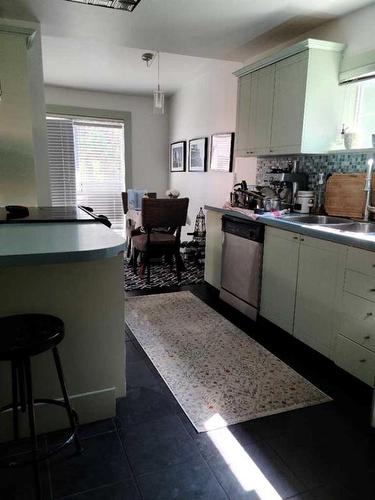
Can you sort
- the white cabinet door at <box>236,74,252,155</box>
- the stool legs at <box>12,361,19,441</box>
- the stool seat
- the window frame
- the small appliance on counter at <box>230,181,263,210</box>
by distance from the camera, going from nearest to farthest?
the stool seat → the stool legs at <box>12,361,19,441</box> → the small appliance on counter at <box>230,181,263,210</box> → the white cabinet door at <box>236,74,252,155</box> → the window frame

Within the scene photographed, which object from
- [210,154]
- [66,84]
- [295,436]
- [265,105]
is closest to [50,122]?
[66,84]

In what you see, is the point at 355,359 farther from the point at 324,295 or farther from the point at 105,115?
the point at 105,115

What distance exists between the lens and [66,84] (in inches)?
205

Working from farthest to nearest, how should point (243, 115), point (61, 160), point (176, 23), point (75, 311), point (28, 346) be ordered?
point (61, 160), point (243, 115), point (176, 23), point (75, 311), point (28, 346)

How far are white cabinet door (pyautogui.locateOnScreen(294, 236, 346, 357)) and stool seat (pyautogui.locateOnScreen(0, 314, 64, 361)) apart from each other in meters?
1.52

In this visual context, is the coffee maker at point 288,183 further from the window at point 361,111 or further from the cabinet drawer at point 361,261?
the cabinet drawer at point 361,261

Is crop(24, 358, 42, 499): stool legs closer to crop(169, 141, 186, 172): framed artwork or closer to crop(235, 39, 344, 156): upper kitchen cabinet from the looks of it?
crop(235, 39, 344, 156): upper kitchen cabinet

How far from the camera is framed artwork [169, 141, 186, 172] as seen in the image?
5.42 m

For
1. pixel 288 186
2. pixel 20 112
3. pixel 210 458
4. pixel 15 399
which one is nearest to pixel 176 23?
pixel 20 112

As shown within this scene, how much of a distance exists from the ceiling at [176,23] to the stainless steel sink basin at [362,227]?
1.44 m

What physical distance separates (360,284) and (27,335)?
162cm

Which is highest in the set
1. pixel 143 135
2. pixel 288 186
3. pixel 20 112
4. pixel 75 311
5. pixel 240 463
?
pixel 143 135

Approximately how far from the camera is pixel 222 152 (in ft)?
13.6

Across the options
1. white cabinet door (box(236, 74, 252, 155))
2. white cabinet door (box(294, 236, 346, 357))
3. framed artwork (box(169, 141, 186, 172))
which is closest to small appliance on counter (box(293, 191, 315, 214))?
white cabinet door (box(294, 236, 346, 357))
